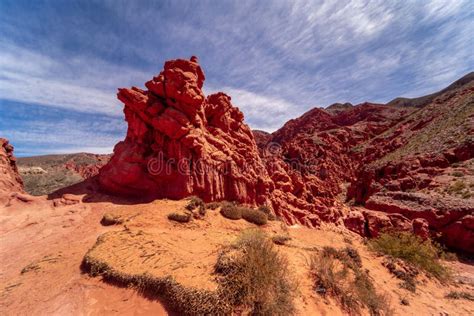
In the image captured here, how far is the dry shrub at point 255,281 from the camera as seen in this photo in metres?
4.41

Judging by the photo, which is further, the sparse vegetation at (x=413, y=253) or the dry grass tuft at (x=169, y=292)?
the sparse vegetation at (x=413, y=253)

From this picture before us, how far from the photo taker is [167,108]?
1432 centimetres

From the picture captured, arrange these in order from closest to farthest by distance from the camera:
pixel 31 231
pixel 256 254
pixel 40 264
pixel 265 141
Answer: pixel 256 254
pixel 40 264
pixel 31 231
pixel 265 141

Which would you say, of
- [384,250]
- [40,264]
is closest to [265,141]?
[384,250]

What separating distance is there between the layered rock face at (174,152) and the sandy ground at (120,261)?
6.45 feet

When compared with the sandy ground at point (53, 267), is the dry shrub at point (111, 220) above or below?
above

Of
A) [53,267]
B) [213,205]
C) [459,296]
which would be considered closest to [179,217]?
[213,205]

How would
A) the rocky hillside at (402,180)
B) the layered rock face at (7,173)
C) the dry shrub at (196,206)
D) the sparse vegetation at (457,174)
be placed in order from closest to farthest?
the dry shrub at (196,206)
the layered rock face at (7,173)
the rocky hillside at (402,180)
the sparse vegetation at (457,174)

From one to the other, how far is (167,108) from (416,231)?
19.7m

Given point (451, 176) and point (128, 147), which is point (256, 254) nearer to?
point (128, 147)

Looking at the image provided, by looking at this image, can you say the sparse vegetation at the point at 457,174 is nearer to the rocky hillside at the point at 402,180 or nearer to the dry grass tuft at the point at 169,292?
the rocky hillside at the point at 402,180

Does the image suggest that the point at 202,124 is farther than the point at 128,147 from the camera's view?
Yes

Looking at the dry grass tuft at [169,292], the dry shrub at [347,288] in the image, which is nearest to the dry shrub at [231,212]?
the dry shrub at [347,288]

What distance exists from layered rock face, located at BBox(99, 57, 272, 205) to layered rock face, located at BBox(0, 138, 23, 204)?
4677 mm
